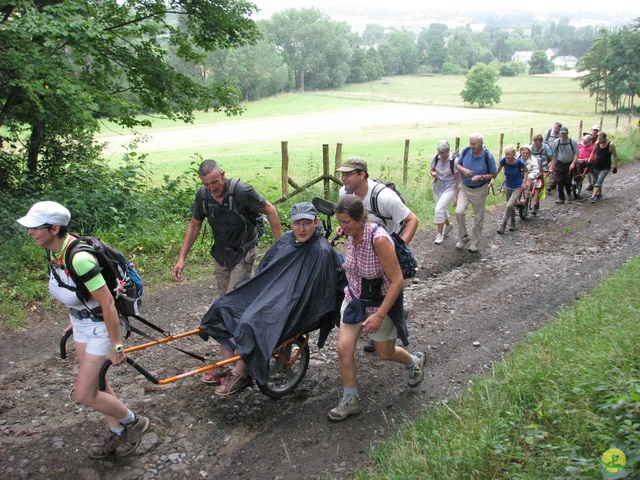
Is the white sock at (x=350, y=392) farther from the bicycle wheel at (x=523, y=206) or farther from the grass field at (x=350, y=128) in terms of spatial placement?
the grass field at (x=350, y=128)

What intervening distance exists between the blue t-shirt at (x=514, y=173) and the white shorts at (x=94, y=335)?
8718 mm

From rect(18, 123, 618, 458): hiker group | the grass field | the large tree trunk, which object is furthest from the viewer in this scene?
the grass field

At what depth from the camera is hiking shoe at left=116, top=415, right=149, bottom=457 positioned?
3.97m

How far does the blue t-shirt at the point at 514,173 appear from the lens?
34.6 ft

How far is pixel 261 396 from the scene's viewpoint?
4.81 m

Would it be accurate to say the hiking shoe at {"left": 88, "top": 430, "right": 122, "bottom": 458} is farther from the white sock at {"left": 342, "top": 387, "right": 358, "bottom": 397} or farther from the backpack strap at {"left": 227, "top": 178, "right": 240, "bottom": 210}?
the backpack strap at {"left": 227, "top": 178, "right": 240, "bottom": 210}

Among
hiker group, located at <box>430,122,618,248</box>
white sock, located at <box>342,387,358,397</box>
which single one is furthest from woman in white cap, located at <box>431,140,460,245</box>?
white sock, located at <box>342,387,358,397</box>

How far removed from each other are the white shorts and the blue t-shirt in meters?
A: 8.72

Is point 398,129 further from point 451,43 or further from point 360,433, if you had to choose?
point 451,43

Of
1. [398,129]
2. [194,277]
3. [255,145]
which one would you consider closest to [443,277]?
[194,277]

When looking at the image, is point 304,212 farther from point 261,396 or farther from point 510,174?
point 510,174

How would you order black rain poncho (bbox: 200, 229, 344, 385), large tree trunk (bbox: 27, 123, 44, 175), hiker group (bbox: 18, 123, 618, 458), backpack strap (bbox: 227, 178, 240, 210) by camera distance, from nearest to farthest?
hiker group (bbox: 18, 123, 618, 458) → black rain poncho (bbox: 200, 229, 344, 385) → backpack strap (bbox: 227, 178, 240, 210) → large tree trunk (bbox: 27, 123, 44, 175)

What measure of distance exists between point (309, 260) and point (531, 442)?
7.21 feet

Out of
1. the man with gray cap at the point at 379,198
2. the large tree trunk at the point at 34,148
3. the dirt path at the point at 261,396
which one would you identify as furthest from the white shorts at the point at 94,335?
the large tree trunk at the point at 34,148
